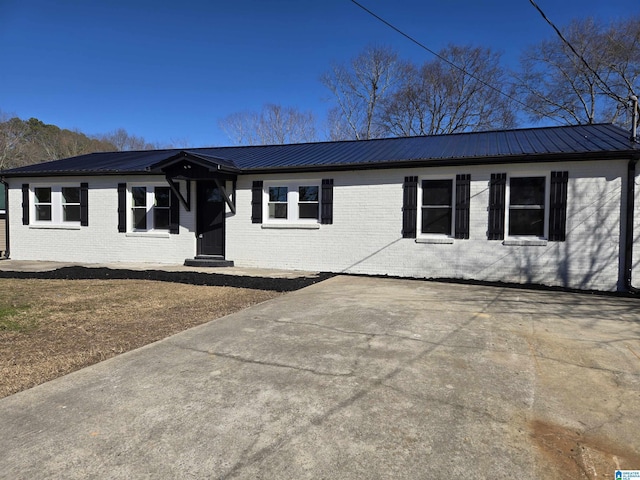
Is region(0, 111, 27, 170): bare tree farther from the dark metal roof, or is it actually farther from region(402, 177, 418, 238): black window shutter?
region(402, 177, 418, 238): black window shutter

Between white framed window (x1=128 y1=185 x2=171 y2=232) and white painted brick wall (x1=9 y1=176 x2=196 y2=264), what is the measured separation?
0.26 meters

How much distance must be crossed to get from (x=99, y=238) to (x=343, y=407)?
38.7 feet

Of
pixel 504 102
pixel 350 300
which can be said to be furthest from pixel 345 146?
pixel 504 102

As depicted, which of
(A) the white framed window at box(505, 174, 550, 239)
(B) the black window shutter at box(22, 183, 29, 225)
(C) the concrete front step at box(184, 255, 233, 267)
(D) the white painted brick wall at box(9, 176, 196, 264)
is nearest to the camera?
(A) the white framed window at box(505, 174, 550, 239)

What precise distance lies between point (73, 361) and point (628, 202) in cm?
949

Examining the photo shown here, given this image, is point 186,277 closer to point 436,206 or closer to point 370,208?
point 370,208

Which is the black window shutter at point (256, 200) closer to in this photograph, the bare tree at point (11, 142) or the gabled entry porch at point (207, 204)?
the gabled entry porch at point (207, 204)

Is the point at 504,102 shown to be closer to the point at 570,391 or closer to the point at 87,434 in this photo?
the point at 570,391

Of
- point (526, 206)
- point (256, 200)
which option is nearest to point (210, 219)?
point (256, 200)

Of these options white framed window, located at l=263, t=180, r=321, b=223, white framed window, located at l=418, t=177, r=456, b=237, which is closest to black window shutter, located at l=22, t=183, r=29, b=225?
white framed window, located at l=263, t=180, r=321, b=223

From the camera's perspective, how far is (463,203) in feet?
29.5

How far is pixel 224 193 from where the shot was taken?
1068 centimetres

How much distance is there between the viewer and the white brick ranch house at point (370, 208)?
8.14m

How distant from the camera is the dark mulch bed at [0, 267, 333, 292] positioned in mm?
8352
